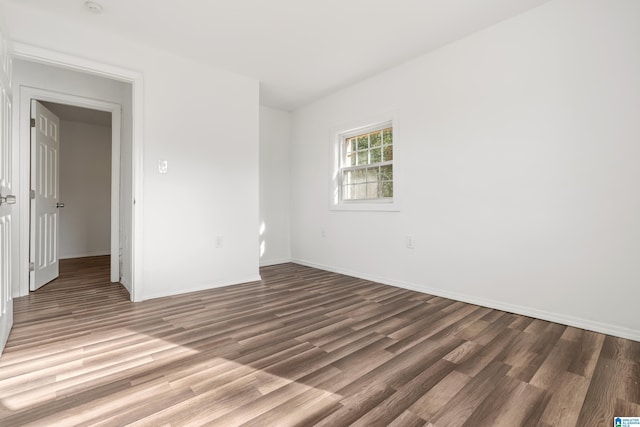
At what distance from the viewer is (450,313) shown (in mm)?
2602

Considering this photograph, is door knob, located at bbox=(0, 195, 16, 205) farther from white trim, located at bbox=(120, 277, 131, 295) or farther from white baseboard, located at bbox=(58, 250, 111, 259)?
white baseboard, located at bbox=(58, 250, 111, 259)

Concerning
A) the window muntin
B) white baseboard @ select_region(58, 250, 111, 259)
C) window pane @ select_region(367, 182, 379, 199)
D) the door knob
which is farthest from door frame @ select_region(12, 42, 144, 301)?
white baseboard @ select_region(58, 250, 111, 259)

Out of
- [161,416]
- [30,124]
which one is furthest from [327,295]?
[30,124]

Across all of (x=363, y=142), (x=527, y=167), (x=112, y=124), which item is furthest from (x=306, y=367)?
(x=112, y=124)

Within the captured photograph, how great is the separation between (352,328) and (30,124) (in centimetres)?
395

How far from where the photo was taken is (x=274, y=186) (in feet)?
16.1

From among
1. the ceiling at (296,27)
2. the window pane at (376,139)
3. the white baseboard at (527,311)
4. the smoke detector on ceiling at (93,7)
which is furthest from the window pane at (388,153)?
the smoke detector on ceiling at (93,7)

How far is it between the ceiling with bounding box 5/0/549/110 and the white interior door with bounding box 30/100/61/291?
61.0 inches

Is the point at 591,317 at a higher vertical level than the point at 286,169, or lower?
lower

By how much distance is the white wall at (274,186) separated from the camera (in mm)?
4789

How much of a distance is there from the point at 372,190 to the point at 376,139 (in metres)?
0.67

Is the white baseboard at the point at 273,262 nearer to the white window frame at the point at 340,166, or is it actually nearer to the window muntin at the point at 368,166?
the white window frame at the point at 340,166

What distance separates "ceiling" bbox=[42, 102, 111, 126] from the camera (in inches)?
185

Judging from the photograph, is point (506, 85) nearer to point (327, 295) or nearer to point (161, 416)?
point (327, 295)
